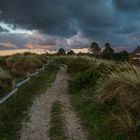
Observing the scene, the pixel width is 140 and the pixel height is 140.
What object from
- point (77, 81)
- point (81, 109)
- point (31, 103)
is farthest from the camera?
point (77, 81)

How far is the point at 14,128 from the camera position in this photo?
12.0 m

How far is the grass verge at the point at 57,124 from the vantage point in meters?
11.1

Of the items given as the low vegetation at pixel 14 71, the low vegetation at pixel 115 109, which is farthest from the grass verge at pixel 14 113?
the low vegetation at pixel 115 109

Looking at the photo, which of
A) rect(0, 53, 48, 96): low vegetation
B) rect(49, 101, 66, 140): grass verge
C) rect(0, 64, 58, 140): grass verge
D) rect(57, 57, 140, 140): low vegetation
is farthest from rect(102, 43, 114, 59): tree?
rect(49, 101, 66, 140): grass verge

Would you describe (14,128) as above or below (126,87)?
below

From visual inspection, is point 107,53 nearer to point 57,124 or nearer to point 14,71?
point 14,71

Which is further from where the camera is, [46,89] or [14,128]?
[46,89]

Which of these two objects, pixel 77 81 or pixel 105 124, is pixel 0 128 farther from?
pixel 77 81

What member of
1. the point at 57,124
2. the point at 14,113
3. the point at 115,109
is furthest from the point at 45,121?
the point at 115,109

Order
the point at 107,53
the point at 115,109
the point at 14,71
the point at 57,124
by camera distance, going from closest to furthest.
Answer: the point at 57,124 < the point at 115,109 < the point at 14,71 < the point at 107,53

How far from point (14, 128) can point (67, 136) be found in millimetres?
1911

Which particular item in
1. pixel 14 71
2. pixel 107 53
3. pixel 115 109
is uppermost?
pixel 115 109

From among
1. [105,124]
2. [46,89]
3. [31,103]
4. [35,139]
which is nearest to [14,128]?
[35,139]

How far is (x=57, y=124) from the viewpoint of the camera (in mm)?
12492
